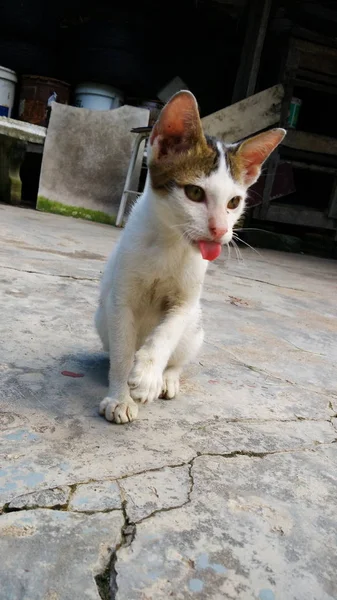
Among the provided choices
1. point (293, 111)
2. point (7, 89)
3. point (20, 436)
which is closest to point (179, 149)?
point (20, 436)

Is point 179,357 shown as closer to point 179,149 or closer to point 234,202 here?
point 234,202

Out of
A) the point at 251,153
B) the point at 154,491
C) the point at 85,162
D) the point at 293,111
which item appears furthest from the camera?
Answer: the point at 85,162

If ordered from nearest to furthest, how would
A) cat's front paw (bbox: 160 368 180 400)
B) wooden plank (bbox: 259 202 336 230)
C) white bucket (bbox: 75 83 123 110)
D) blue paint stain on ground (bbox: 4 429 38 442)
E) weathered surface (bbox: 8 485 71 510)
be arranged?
weathered surface (bbox: 8 485 71 510) → blue paint stain on ground (bbox: 4 429 38 442) → cat's front paw (bbox: 160 368 180 400) → wooden plank (bbox: 259 202 336 230) → white bucket (bbox: 75 83 123 110)

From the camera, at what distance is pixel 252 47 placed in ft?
20.5

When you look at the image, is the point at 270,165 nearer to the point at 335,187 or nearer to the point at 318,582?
the point at 335,187

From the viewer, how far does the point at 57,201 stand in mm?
6340

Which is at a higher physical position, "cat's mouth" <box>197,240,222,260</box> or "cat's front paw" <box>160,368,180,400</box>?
"cat's mouth" <box>197,240,222,260</box>

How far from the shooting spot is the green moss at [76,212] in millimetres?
6309

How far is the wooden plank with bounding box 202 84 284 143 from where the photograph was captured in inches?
235

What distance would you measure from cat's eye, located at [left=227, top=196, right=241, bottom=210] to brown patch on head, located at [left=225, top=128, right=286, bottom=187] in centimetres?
8

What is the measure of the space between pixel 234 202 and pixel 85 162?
5.15m

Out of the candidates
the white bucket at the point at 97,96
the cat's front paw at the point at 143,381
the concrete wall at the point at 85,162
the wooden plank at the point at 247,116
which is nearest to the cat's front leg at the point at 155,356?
the cat's front paw at the point at 143,381

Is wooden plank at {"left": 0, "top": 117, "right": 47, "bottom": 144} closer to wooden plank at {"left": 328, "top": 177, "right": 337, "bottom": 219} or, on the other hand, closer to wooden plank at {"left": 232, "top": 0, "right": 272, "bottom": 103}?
wooden plank at {"left": 232, "top": 0, "right": 272, "bottom": 103}

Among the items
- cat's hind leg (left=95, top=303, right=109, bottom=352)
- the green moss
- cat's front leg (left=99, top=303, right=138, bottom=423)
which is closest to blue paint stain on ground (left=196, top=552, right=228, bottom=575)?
cat's front leg (left=99, top=303, right=138, bottom=423)
